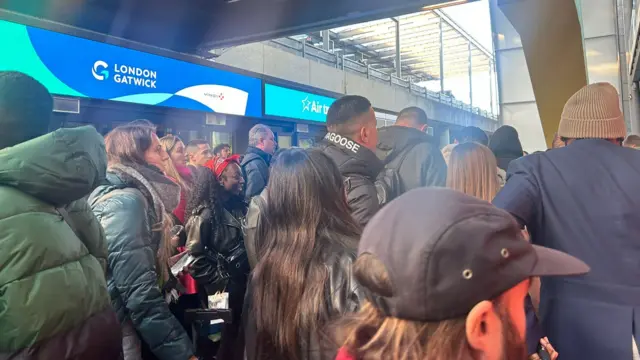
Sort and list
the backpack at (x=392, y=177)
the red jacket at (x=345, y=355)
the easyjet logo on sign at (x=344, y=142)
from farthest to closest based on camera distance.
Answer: the backpack at (x=392, y=177)
the easyjet logo on sign at (x=344, y=142)
the red jacket at (x=345, y=355)

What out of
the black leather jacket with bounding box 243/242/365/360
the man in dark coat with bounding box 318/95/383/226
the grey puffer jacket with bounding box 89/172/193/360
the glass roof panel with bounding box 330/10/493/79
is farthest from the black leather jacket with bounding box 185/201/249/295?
the glass roof panel with bounding box 330/10/493/79

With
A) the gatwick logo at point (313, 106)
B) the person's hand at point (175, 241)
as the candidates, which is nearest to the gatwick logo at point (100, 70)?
the person's hand at point (175, 241)

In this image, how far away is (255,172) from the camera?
5.14 m

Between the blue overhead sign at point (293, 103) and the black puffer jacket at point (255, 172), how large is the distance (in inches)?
122

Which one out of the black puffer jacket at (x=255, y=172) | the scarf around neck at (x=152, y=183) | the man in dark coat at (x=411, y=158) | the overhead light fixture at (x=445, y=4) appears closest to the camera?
the scarf around neck at (x=152, y=183)

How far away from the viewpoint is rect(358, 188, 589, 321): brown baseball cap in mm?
927

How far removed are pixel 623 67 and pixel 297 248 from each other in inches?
339

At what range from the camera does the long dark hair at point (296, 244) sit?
1.79 metres

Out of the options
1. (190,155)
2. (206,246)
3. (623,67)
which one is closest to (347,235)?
(206,246)

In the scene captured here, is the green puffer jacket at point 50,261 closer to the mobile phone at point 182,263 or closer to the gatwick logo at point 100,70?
the mobile phone at point 182,263

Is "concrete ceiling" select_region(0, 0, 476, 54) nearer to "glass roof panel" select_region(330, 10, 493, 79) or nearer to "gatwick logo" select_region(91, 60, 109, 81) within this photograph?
"gatwick logo" select_region(91, 60, 109, 81)

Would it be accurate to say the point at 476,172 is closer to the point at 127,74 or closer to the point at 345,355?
the point at 345,355

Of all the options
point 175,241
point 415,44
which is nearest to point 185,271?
point 175,241

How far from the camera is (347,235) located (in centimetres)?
197
